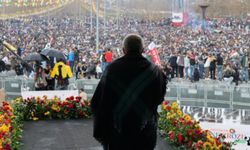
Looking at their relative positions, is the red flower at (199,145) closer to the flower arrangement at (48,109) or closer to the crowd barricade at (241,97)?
the flower arrangement at (48,109)

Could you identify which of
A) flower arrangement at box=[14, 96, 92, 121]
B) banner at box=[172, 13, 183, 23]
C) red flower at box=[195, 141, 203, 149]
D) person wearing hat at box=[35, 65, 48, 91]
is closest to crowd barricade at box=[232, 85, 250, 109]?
person wearing hat at box=[35, 65, 48, 91]

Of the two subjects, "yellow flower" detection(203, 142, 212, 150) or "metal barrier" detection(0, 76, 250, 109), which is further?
"metal barrier" detection(0, 76, 250, 109)

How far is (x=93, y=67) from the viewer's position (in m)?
22.5

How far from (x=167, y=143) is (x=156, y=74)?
312 cm

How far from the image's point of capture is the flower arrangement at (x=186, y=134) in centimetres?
693

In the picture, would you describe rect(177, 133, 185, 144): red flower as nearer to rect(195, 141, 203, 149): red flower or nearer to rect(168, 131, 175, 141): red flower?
rect(168, 131, 175, 141): red flower

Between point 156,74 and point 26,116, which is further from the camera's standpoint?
point 26,116

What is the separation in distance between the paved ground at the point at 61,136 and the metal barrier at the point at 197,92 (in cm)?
718

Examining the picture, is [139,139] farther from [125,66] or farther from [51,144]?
[51,144]

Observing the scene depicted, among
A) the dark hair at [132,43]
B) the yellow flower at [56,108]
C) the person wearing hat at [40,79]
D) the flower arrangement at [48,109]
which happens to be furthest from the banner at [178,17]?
the dark hair at [132,43]

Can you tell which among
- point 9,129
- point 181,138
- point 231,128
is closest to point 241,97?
point 231,128

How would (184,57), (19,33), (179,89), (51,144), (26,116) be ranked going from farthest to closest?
(19,33) → (184,57) → (179,89) → (26,116) → (51,144)

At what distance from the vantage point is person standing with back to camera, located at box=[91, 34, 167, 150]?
4820mm

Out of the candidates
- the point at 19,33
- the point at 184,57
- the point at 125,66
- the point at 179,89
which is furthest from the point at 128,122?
the point at 19,33
